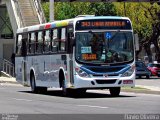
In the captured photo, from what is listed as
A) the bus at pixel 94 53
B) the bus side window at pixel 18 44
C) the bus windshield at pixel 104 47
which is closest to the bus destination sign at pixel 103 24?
the bus at pixel 94 53

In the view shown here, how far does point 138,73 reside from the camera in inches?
2238

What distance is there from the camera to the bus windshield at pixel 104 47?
25.6 meters

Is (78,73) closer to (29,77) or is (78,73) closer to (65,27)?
(65,27)

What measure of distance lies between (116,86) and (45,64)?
439cm

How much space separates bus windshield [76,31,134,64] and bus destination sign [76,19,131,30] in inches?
10.1

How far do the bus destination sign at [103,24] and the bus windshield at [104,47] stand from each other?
258 mm

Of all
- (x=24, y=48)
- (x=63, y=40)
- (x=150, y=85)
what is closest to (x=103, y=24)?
(x=63, y=40)

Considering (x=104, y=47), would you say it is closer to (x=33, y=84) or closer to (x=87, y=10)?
(x=33, y=84)

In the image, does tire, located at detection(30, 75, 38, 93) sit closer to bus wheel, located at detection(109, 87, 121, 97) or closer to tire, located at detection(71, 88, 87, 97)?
tire, located at detection(71, 88, 87, 97)

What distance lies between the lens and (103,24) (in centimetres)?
2614

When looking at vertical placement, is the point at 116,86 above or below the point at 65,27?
below

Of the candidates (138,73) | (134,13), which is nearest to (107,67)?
(138,73)

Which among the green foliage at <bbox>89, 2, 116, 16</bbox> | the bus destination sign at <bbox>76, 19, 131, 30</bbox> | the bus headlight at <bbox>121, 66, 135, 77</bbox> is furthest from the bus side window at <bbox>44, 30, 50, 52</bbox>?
the green foliage at <bbox>89, 2, 116, 16</bbox>

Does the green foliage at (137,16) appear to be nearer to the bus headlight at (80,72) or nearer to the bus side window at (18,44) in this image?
the bus side window at (18,44)
